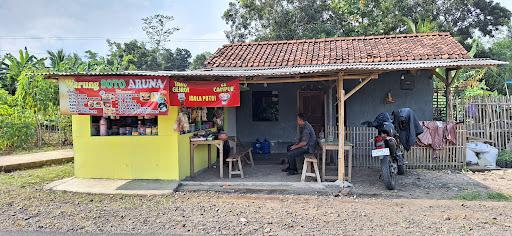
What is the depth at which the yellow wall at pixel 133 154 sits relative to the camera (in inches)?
327

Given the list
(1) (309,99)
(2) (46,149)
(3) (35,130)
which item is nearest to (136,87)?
(1) (309,99)

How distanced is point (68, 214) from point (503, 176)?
29.5ft

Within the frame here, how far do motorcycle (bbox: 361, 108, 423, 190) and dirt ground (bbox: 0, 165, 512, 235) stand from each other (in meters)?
0.49

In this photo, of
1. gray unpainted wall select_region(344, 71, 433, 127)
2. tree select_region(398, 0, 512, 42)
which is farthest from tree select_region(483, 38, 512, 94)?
gray unpainted wall select_region(344, 71, 433, 127)

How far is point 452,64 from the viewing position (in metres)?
9.40

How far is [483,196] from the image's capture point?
700 cm

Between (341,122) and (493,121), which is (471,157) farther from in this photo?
(341,122)

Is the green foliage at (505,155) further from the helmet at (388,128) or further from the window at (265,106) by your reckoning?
the window at (265,106)

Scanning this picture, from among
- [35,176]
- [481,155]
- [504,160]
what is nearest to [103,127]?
[35,176]

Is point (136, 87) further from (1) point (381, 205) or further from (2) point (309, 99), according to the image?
(2) point (309, 99)

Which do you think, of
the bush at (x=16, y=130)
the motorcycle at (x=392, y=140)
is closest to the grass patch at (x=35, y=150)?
the bush at (x=16, y=130)

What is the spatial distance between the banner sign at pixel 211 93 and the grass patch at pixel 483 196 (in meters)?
4.58

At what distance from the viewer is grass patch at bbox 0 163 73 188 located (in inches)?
345

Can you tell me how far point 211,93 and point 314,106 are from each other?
5.39 meters
